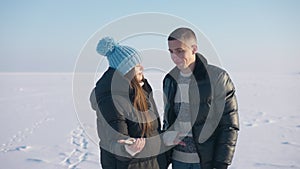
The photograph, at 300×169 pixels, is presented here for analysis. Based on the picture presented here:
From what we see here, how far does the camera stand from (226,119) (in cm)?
201

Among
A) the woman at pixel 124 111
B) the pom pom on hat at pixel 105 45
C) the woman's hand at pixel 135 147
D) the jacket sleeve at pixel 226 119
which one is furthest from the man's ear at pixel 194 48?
the woman's hand at pixel 135 147

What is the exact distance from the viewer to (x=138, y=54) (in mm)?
1792

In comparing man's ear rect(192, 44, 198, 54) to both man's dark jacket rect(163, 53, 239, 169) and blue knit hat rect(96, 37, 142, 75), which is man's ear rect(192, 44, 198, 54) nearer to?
man's dark jacket rect(163, 53, 239, 169)

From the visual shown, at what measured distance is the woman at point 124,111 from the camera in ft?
5.55

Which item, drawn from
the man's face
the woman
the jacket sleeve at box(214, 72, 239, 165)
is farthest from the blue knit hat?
the jacket sleeve at box(214, 72, 239, 165)

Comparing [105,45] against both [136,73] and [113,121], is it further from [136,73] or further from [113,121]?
[113,121]

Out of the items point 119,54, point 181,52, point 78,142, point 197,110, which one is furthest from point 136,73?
point 78,142

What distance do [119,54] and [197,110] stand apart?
674 millimetres

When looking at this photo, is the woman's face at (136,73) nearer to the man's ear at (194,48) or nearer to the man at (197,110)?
the man at (197,110)

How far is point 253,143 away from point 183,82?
12.6ft

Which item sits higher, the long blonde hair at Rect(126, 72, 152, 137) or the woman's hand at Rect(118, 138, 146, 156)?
the long blonde hair at Rect(126, 72, 152, 137)

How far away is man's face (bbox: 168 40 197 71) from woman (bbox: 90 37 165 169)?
0.30 metres

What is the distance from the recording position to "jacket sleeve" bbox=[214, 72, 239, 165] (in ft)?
6.55

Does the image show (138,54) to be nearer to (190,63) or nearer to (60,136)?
(190,63)
